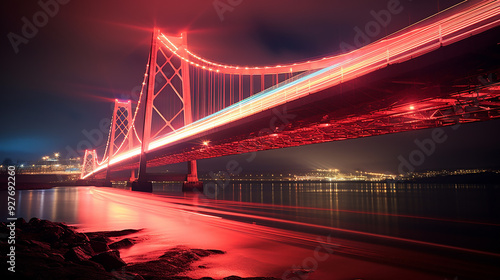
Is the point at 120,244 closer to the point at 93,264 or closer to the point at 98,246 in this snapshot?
the point at 98,246

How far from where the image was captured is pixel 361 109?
18.0 meters

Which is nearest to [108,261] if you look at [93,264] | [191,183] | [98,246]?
[93,264]

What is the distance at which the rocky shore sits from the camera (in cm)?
473

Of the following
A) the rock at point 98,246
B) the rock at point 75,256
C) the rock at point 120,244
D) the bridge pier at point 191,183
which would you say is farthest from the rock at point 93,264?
the bridge pier at point 191,183

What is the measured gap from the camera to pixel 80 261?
5656 mm

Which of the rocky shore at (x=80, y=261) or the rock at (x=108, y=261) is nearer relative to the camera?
the rocky shore at (x=80, y=261)

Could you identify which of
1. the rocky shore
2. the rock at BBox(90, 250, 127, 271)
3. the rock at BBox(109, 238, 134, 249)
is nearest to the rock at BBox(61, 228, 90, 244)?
the rocky shore

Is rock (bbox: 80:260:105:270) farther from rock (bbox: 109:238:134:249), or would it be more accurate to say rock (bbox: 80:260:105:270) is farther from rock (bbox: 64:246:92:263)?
rock (bbox: 109:238:134:249)

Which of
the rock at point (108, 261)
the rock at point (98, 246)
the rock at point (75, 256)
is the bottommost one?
the rock at point (98, 246)

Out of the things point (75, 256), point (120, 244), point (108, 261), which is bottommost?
point (120, 244)

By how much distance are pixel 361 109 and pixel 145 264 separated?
1438 cm

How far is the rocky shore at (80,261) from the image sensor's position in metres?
4.73

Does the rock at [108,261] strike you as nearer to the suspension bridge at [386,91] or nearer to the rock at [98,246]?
the rock at [98,246]

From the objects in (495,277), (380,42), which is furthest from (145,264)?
(380,42)
